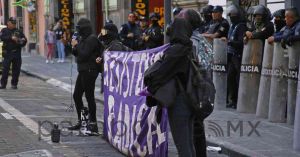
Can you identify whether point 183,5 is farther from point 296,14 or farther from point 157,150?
point 157,150

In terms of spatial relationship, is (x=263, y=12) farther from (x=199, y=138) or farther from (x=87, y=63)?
(x=199, y=138)

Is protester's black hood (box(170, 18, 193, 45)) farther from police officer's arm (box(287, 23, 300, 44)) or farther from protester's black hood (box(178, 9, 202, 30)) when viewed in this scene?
police officer's arm (box(287, 23, 300, 44))

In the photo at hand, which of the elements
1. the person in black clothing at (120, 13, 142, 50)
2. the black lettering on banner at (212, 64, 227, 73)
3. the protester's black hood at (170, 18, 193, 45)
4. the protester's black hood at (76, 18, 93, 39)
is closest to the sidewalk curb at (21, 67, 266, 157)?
the protester's black hood at (170, 18, 193, 45)

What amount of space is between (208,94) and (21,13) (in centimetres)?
3623

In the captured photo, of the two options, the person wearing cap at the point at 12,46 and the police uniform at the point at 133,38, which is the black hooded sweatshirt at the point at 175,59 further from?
the person wearing cap at the point at 12,46

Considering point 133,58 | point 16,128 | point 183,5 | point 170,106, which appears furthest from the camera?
point 183,5

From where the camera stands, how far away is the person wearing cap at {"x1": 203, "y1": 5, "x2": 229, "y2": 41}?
1239 cm

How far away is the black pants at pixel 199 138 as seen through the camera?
6.57 metres

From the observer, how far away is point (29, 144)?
870cm

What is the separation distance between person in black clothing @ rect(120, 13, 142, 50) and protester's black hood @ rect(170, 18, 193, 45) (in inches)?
374

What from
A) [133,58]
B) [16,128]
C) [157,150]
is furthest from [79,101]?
[157,150]

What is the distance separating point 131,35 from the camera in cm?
1548

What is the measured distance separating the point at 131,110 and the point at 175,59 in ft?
7.18

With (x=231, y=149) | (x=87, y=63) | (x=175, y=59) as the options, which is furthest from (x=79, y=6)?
(x=175, y=59)
